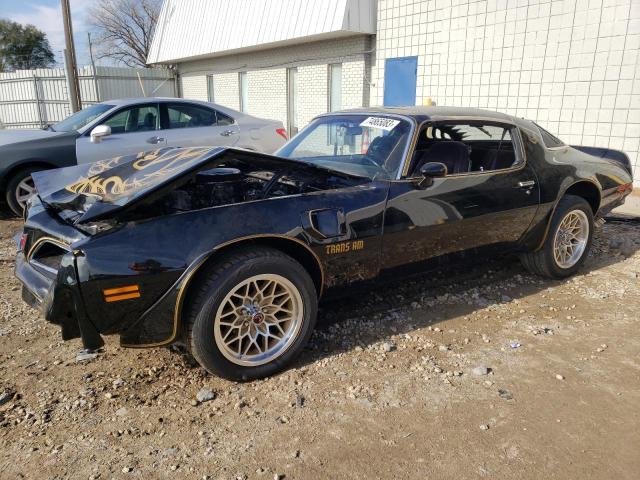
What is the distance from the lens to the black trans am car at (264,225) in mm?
2551

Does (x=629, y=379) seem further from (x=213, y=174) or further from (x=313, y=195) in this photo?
(x=213, y=174)

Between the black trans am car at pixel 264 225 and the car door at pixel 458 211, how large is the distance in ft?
0.04

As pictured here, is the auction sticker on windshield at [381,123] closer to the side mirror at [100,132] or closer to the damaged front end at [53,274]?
the damaged front end at [53,274]

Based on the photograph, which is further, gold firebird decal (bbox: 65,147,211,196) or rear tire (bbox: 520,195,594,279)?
rear tire (bbox: 520,195,594,279)

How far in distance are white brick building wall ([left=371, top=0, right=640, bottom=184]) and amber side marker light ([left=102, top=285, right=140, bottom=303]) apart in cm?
772

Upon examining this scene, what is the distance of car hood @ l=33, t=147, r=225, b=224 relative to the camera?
2730 millimetres

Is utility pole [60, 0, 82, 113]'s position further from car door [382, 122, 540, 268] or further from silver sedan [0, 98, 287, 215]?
car door [382, 122, 540, 268]

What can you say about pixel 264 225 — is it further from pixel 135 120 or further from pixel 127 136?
pixel 135 120

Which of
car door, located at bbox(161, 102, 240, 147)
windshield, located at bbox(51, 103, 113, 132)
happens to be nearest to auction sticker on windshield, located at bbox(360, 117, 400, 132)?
car door, located at bbox(161, 102, 240, 147)

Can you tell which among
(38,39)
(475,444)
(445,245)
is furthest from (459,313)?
(38,39)

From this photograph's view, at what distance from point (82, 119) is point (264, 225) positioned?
5523mm

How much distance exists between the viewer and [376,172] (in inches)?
140

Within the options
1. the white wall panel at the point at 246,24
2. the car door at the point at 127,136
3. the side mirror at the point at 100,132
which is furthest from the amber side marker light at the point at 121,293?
the white wall panel at the point at 246,24

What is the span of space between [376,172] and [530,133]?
5.74 ft
